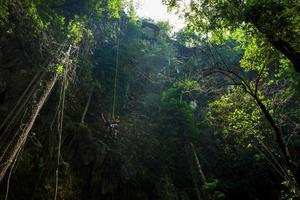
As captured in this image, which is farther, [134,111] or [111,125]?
[134,111]

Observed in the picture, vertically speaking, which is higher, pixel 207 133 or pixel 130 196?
pixel 207 133

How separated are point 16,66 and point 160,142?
27.4 ft

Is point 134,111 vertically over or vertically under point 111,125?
over

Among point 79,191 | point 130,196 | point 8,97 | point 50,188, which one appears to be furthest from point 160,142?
point 8,97

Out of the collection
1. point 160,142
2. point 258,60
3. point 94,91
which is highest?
point 94,91

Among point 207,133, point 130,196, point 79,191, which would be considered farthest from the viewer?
point 207,133

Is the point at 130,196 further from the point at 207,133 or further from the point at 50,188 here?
the point at 207,133

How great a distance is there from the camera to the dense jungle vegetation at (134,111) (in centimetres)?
742

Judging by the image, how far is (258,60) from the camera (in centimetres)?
789

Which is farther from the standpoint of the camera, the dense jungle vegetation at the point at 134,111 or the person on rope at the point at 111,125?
the person on rope at the point at 111,125

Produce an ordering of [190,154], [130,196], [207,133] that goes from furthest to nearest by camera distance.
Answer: [207,133]
[190,154]
[130,196]

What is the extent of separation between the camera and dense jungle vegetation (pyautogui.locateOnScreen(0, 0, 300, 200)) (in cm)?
742

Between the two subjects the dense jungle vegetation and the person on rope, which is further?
the person on rope

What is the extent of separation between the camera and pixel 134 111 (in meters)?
19.3
